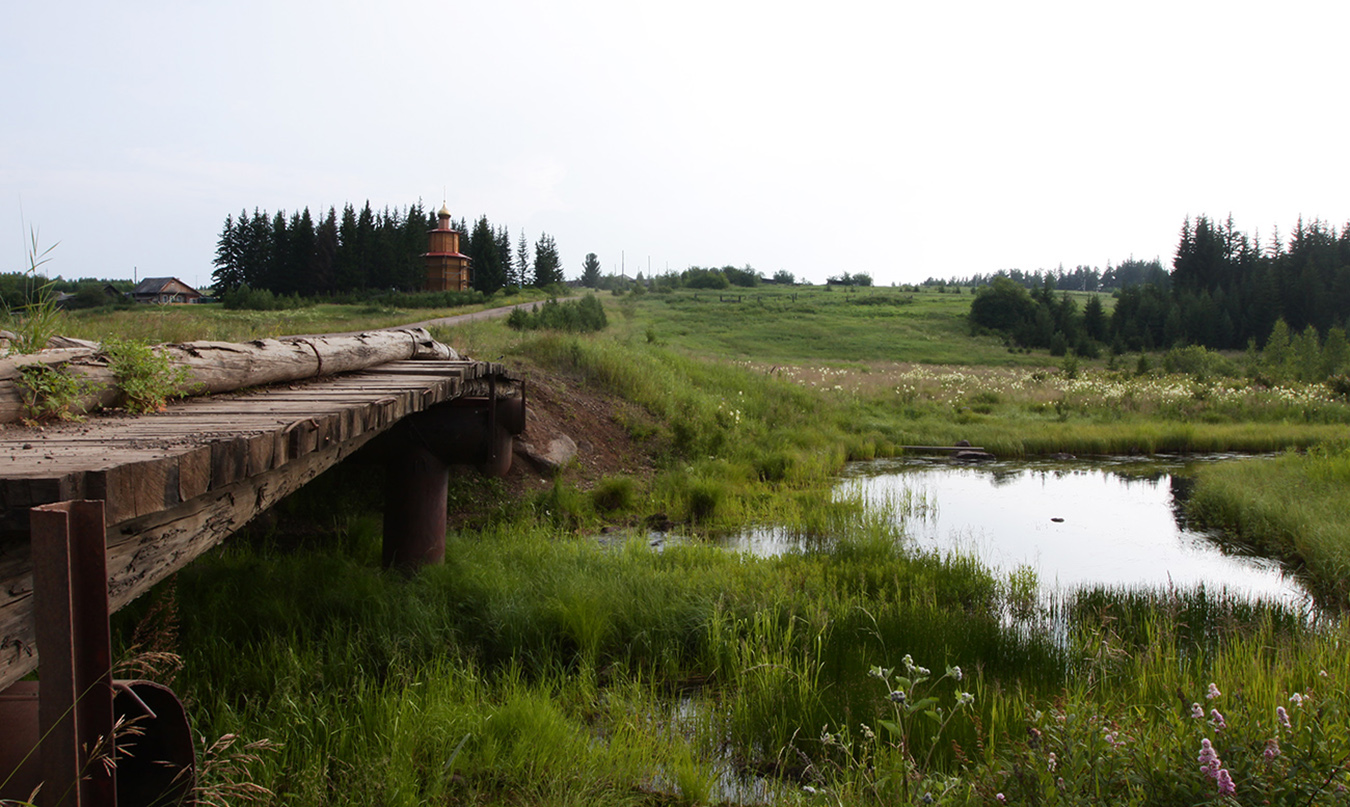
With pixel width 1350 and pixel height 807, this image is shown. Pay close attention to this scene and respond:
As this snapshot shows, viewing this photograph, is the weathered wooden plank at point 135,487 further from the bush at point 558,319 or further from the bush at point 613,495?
the bush at point 558,319

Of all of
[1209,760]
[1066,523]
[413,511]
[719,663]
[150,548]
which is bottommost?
[1066,523]

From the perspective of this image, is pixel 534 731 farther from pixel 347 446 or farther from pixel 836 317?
pixel 836 317

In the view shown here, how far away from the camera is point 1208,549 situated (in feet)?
30.7

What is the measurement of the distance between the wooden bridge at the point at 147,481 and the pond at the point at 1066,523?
17.6 ft

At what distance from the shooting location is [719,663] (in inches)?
197

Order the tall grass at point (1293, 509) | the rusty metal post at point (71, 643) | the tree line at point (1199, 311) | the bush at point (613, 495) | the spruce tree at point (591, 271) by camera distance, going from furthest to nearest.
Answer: the spruce tree at point (591, 271), the tree line at point (1199, 311), the bush at point (613, 495), the tall grass at point (1293, 509), the rusty metal post at point (71, 643)

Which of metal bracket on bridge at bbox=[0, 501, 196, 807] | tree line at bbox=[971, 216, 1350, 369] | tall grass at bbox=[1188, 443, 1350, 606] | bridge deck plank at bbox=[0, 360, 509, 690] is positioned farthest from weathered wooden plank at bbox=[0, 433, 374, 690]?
tree line at bbox=[971, 216, 1350, 369]

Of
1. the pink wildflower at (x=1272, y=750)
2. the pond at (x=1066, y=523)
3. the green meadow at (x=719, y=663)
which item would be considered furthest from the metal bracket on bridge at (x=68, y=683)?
the pond at (x=1066, y=523)

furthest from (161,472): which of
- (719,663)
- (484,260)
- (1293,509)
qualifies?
(484,260)

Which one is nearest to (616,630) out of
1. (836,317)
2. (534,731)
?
(534,731)

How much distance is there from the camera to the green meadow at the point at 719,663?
9.18ft

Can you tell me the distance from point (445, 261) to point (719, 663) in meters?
45.2

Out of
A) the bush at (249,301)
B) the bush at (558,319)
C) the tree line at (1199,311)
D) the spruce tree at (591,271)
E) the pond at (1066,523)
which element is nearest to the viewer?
the pond at (1066,523)

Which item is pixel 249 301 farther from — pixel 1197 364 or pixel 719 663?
pixel 1197 364
